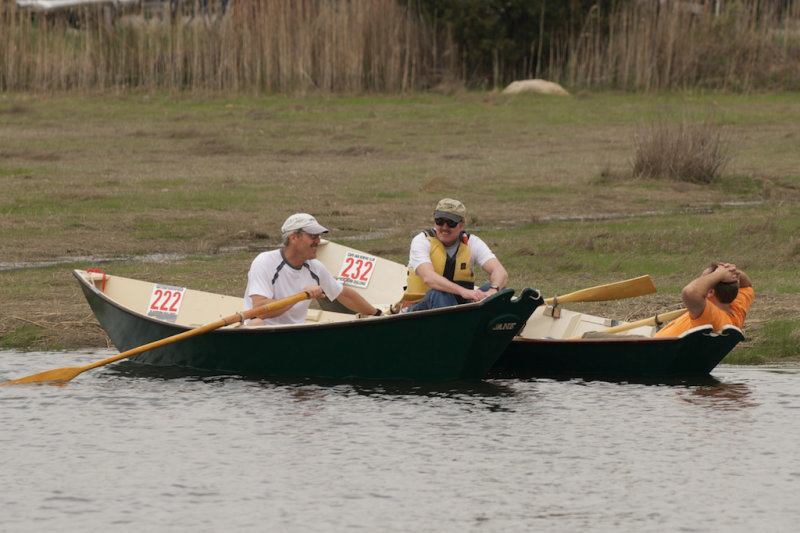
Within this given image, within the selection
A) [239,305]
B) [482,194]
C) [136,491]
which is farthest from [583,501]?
[482,194]

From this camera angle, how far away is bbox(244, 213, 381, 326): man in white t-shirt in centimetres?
1142

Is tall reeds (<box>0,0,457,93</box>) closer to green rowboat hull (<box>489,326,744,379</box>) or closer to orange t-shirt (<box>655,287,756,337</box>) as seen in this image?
green rowboat hull (<box>489,326,744,379</box>)

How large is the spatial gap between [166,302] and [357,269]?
1828 millimetres

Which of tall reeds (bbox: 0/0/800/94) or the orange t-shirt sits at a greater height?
tall reeds (bbox: 0/0/800/94)

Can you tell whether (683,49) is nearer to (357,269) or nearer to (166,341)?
(357,269)

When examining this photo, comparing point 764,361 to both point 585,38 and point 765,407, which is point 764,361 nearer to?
point 765,407

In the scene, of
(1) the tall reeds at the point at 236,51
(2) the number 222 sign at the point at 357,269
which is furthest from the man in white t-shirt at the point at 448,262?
(1) the tall reeds at the point at 236,51

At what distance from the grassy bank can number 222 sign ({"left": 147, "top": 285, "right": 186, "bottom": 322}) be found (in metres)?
0.86

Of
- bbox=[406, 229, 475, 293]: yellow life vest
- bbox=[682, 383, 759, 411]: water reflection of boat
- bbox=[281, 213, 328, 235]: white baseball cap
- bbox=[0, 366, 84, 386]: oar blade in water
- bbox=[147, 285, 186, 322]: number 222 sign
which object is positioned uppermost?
bbox=[281, 213, 328, 235]: white baseball cap

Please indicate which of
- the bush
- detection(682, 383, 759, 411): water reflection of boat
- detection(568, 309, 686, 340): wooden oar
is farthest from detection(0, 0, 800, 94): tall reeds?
detection(682, 383, 759, 411): water reflection of boat

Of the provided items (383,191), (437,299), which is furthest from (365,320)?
(383,191)

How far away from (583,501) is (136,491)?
2546 millimetres

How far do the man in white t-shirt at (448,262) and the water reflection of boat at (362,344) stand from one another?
487 mm

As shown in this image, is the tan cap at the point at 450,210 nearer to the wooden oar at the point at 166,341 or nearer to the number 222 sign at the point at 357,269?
the wooden oar at the point at 166,341
